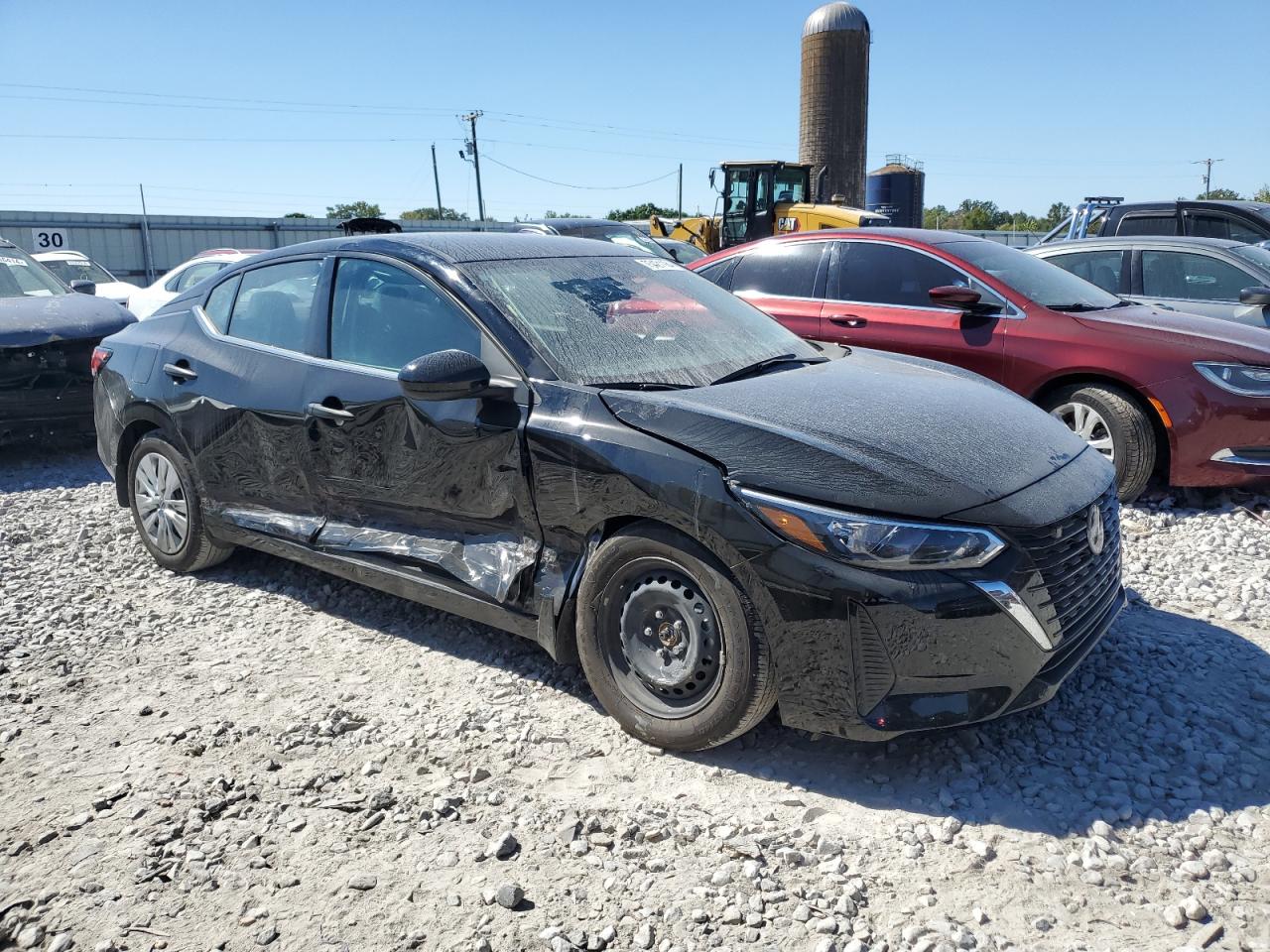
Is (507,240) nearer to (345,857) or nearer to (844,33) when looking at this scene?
(345,857)

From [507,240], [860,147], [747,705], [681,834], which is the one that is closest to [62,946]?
[681,834]

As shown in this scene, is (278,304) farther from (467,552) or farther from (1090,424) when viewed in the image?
(1090,424)

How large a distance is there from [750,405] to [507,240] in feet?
5.11

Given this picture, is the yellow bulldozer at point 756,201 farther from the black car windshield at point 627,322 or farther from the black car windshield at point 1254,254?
the black car windshield at point 627,322

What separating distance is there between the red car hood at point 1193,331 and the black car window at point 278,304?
4480mm

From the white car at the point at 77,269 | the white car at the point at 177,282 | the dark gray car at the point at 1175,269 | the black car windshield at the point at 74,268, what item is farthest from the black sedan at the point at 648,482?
the black car windshield at the point at 74,268

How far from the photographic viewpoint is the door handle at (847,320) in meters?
6.94

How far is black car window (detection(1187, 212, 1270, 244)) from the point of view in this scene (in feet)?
33.8

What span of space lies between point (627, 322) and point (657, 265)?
0.74 m

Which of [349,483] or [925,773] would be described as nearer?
[925,773]

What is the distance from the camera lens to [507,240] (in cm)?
438

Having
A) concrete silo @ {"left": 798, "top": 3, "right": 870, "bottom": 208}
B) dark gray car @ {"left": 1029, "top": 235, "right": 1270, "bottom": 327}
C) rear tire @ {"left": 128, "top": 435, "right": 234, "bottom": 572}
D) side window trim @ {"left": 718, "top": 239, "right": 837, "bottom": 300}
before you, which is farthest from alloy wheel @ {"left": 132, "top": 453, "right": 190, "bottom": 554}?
concrete silo @ {"left": 798, "top": 3, "right": 870, "bottom": 208}

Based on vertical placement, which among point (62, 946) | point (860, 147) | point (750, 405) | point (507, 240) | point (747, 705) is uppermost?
point (860, 147)

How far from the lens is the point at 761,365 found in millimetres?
4016
